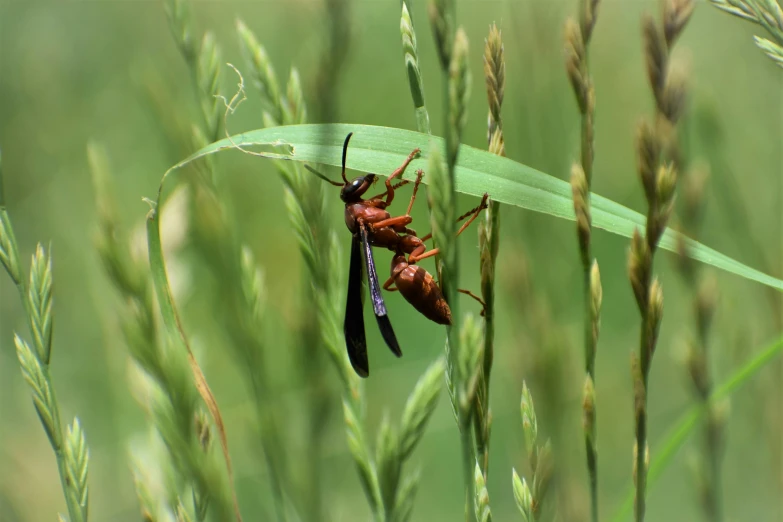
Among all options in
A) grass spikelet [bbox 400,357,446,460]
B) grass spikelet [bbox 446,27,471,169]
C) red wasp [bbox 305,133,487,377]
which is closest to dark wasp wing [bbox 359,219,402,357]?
red wasp [bbox 305,133,487,377]

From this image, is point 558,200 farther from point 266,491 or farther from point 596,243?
point 596,243

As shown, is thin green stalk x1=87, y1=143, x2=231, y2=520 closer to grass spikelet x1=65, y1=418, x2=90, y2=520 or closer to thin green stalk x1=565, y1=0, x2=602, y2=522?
grass spikelet x1=65, y1=418, x2=90, y2=520

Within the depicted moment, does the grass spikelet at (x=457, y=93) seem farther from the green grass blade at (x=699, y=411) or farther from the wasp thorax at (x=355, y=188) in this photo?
the wasp thorax at (x=355, y=188)

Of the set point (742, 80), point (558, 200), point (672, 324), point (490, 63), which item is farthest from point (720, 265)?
point (742, 80)

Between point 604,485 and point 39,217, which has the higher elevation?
point 39,217

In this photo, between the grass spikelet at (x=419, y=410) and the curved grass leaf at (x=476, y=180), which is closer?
the grass spikelet at (x=419, y=410)

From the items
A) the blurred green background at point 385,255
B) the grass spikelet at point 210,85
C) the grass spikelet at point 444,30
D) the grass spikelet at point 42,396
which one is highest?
the grass spikelet at point 444,30

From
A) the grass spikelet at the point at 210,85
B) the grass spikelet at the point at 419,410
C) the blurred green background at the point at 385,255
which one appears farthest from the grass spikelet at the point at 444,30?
the grass spikelet at the point at 210,85
